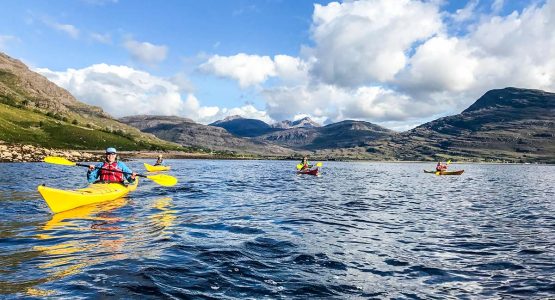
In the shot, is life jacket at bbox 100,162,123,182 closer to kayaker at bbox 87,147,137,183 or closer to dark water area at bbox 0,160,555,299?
kayaker at bbox 87,147,137,183

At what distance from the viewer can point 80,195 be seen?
22.8 metres

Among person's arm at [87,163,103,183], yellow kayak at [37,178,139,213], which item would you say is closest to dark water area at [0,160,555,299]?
yellow kayak at [37,178,139,213]

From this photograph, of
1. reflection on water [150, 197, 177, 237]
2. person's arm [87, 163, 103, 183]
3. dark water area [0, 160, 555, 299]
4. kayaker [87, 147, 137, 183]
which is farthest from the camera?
kayaker [87, 147, 137, 183]

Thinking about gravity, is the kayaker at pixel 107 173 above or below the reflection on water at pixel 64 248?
above

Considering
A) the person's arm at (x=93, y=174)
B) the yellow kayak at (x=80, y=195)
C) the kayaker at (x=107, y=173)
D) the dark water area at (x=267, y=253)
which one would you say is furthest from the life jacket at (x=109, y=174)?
the dark water area at (x=267, y=253)

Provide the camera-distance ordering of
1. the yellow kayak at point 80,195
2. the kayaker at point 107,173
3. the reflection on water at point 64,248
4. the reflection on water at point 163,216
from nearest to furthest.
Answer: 1. the reflection on water at point 64,248
2. the reflection on water at point 163,216
3. the yellow kayak at point 80,195
4. the kayaker at point 107,173

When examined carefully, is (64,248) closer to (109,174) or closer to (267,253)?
(267,253)

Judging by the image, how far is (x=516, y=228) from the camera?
68.0ft

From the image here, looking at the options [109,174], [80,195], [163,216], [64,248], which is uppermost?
[109,174]

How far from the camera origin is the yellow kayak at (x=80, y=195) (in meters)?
20.6

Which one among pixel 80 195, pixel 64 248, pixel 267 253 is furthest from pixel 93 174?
pixel 267 253

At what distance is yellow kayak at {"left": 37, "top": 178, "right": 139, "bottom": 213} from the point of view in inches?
812

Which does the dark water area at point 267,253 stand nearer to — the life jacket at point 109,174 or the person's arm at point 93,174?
the person's arm at point 93,174

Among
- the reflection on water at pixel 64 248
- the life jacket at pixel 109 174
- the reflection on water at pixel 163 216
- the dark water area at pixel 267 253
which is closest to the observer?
the reflection on water at pixel 64 248
